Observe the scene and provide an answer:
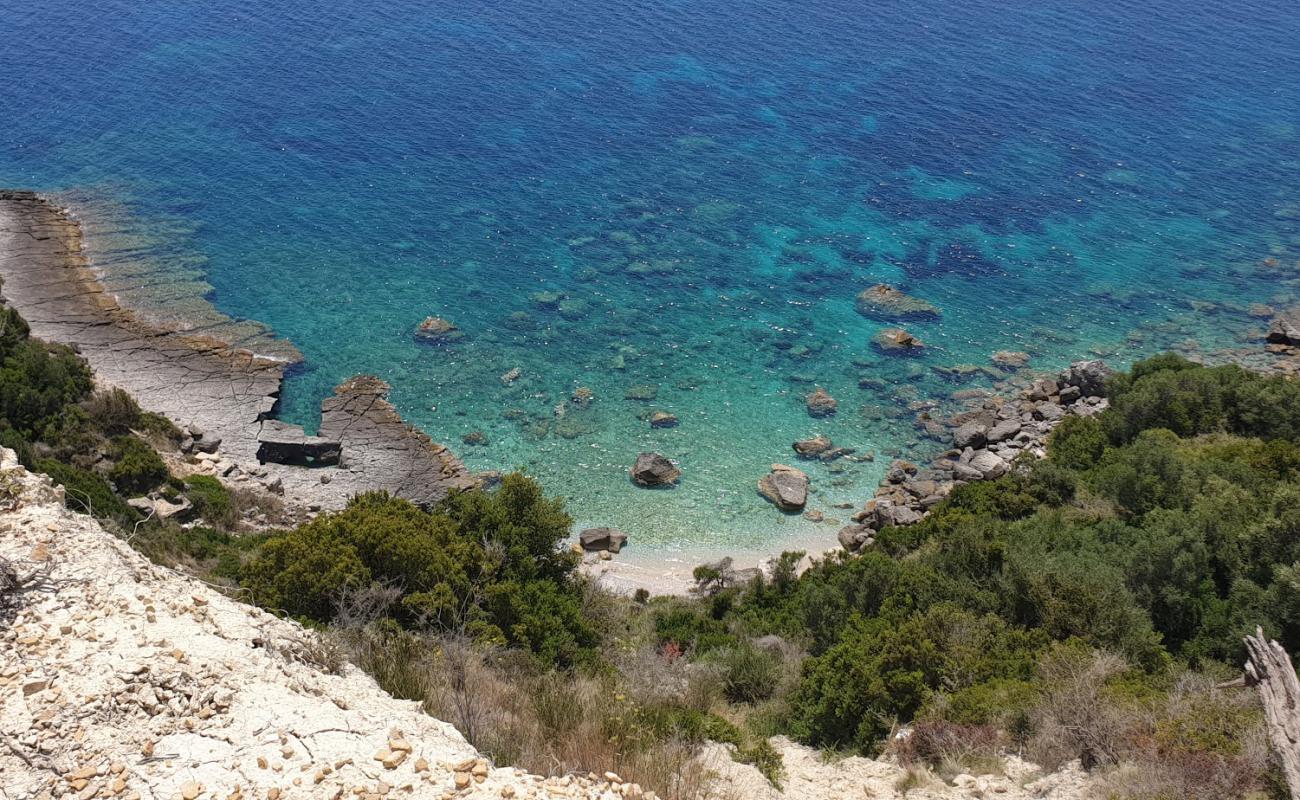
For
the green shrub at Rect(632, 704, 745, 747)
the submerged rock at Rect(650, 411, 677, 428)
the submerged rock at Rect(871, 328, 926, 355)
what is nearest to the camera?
the green shrub at Rect(632, 704, 745, 747)

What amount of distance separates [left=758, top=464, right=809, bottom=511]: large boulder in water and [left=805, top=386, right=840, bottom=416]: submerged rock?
3703mm

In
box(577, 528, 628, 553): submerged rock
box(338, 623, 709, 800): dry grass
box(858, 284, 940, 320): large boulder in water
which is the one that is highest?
box(338, 623, 709, 800): dry grass

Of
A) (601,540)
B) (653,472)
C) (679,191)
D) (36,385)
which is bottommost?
(601,540)

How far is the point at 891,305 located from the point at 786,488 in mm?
13807

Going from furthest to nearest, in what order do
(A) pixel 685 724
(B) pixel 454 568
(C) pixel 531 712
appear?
(B) pixel 454 568
(A) pixel 685 724
(C) pixel 531 712

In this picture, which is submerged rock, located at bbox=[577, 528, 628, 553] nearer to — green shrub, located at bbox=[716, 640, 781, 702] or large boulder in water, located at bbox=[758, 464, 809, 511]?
large boulder in water, located at bbox=[758, 464, 809, 511]

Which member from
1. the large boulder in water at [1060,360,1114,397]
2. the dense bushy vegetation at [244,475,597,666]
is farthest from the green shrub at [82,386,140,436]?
the large boulder in water at [1060,360,1114,397]

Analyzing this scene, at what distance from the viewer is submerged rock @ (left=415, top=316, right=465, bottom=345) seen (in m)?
36.6

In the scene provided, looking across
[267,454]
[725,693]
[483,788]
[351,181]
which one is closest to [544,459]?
[267,454]

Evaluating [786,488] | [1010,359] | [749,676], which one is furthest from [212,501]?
[1010,359]

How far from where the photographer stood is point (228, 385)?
3241cm

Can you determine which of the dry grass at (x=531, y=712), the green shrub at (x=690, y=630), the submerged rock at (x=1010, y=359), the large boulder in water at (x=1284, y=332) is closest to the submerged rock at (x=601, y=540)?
the green shrub at (x=690, y=630)

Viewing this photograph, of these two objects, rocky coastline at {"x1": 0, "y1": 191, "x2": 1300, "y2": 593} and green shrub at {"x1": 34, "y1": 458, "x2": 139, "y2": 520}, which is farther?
rocky coastline at {"x1": 0, "y1": 191, "x2": 1300, "y2": 593}

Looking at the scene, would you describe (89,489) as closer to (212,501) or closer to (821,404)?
(212,501)
